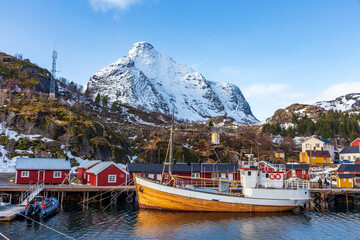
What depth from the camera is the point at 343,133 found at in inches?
4975

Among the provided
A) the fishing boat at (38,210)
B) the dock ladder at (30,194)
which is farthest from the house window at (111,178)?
the fishing boat at (38,210)

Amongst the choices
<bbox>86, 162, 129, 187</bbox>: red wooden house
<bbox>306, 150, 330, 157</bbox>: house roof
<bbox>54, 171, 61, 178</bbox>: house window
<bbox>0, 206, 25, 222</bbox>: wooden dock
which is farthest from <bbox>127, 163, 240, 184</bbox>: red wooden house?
<bbox>306, 150, 330, 157</bbox>: house roof

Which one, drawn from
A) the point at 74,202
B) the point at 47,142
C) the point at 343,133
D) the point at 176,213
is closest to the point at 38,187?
the point at 74,202

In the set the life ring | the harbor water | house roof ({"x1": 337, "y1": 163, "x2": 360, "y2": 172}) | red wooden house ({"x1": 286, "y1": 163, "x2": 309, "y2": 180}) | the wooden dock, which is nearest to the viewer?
the harbor water

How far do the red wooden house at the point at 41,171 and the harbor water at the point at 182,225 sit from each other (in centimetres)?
1034

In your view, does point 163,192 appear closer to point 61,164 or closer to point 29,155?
point 61,164

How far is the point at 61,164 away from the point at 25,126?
87.8 feet

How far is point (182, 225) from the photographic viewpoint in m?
28.4

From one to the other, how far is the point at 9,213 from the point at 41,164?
16722 millimetres

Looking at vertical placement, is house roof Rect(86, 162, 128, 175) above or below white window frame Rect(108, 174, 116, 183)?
above

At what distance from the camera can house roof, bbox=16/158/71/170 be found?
43250 millimetres

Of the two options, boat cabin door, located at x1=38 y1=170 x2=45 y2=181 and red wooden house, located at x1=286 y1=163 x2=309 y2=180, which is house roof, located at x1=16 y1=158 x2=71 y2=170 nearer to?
boat cabin door, located at x1=38 y1=170 x2=45 y2=181

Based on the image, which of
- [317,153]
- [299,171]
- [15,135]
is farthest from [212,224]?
[317,153]

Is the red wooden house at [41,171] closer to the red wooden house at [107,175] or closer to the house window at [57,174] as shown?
the house window at [57,174]
